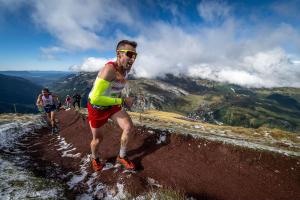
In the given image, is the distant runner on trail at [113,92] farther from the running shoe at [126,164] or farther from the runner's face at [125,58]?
the running shoe at [126,164]

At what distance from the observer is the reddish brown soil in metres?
9.33

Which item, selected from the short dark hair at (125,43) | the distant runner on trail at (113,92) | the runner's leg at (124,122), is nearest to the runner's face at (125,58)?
the distant runner on trail at (113,92)

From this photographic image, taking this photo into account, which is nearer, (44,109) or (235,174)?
(235,174)

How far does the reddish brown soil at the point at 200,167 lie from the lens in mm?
9328

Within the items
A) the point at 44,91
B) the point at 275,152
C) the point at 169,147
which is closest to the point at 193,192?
the point at 169,147

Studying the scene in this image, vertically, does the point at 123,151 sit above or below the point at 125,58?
below

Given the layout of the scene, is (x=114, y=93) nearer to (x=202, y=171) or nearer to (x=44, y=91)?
(x=202, y=171)

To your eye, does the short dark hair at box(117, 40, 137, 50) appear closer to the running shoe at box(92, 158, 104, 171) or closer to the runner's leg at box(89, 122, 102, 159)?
the runner's leg at box(89, 122, 102, 159)

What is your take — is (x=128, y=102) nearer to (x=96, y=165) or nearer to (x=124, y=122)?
(x=124, y=122)

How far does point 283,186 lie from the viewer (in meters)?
10.2

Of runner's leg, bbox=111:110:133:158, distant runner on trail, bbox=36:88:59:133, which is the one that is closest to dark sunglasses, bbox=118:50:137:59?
runner's leg, bbox=111:110:133:158

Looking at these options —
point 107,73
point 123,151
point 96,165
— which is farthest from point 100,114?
point 96,165

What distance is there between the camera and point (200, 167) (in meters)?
11.1

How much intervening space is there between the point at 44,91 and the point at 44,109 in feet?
6.10
